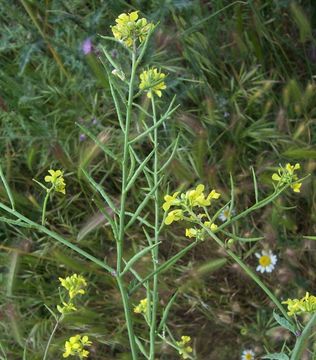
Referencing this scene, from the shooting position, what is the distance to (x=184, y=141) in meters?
1.49

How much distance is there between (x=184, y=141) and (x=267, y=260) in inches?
12.6

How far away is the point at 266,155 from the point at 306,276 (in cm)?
28

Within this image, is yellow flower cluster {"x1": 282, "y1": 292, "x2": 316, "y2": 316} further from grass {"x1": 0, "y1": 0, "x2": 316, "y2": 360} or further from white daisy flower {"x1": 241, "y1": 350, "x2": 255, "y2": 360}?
white daisy flower {"x1": 241, "y1": 350, "x2": 255, "y2": 360}

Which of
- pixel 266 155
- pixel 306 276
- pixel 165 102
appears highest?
pixel 165 102

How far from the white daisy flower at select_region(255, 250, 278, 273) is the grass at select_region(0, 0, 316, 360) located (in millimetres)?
23

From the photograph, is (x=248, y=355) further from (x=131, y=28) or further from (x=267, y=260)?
(x=131, y=28)

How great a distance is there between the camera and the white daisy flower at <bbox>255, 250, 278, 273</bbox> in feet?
4.88

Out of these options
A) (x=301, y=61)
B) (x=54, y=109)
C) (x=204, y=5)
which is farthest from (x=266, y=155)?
(x=54, y=109)

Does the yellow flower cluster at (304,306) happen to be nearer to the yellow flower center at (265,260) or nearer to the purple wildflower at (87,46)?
the yellow flower center at (265,260)

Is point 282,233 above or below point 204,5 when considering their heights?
below

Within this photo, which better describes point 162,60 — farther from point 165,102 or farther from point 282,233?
point 282,233

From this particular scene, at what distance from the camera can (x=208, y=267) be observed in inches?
47.8

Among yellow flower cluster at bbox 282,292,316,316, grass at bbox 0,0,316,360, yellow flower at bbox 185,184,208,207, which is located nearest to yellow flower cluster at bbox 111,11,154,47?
yellow flower at bbox 185,184,208,207

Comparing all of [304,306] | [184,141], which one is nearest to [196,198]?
[304,306]
